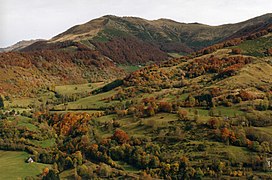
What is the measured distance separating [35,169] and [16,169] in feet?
21.6

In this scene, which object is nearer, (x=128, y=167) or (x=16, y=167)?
(x=128, y=167)

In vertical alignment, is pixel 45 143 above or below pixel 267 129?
below

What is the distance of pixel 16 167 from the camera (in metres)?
130

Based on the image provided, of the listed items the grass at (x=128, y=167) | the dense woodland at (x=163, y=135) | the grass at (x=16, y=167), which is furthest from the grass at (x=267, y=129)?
the grass at (x=16, y=167)

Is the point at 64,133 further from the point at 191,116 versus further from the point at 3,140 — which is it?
the point at 191,116

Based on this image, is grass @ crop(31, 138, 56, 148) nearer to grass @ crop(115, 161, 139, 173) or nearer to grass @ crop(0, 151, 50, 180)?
grass @ crop(0, 151, 50, 180)

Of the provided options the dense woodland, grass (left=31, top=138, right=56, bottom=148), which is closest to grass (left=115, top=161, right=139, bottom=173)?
the dense woodland

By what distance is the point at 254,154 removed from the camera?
115000 millimetres

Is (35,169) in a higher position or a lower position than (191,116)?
lower

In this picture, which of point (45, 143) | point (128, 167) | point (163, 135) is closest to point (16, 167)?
point (45, 143)

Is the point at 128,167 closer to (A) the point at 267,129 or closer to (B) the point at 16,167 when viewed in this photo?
(B) the point at 16,167

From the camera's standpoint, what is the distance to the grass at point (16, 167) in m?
122

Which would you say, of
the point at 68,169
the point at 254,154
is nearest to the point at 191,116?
the point at 254,154

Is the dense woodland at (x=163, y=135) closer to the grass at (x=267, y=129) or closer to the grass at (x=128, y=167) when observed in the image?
the grass at (x=128, y=167)
